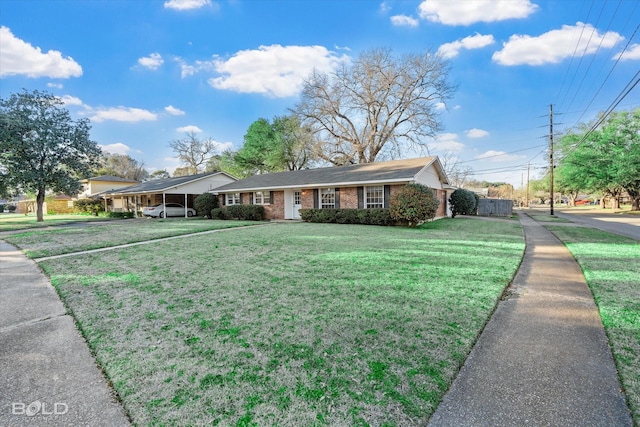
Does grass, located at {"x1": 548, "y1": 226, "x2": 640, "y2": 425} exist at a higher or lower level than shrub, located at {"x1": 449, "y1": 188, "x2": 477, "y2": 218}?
lower

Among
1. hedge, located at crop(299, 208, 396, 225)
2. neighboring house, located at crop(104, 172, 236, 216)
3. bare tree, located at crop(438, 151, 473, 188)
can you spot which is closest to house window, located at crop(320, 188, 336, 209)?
hedge, located at crop(299, 208, 396, 225)

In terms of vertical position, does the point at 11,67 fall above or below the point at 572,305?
above

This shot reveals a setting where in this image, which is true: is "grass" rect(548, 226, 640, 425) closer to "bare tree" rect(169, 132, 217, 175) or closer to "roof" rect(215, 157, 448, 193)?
"roof" rect(215, 157, 448, 193)

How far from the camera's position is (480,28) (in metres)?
18.1

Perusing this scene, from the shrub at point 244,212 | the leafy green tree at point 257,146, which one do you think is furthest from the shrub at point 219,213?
the leafy green tree at point 257,146

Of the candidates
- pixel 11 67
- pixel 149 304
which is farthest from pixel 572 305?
pixel 11 67

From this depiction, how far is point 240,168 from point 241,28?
27194 mm

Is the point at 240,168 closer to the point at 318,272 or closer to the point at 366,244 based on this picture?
the point at 366,244

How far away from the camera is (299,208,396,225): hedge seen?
15.5 meters

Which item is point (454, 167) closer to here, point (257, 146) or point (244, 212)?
point (257, 146)

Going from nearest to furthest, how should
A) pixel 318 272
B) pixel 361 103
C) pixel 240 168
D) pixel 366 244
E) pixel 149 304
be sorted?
pixel 149 304, pixel 318 272, pixel 366 244, pixel 361 103, pixel 240 168

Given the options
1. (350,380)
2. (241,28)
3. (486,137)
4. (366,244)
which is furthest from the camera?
(486,137)

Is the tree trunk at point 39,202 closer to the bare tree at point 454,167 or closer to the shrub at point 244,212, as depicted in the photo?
the shrub at point 244,212

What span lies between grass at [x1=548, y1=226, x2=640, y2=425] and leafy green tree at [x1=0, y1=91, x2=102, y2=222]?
26.2 meters
